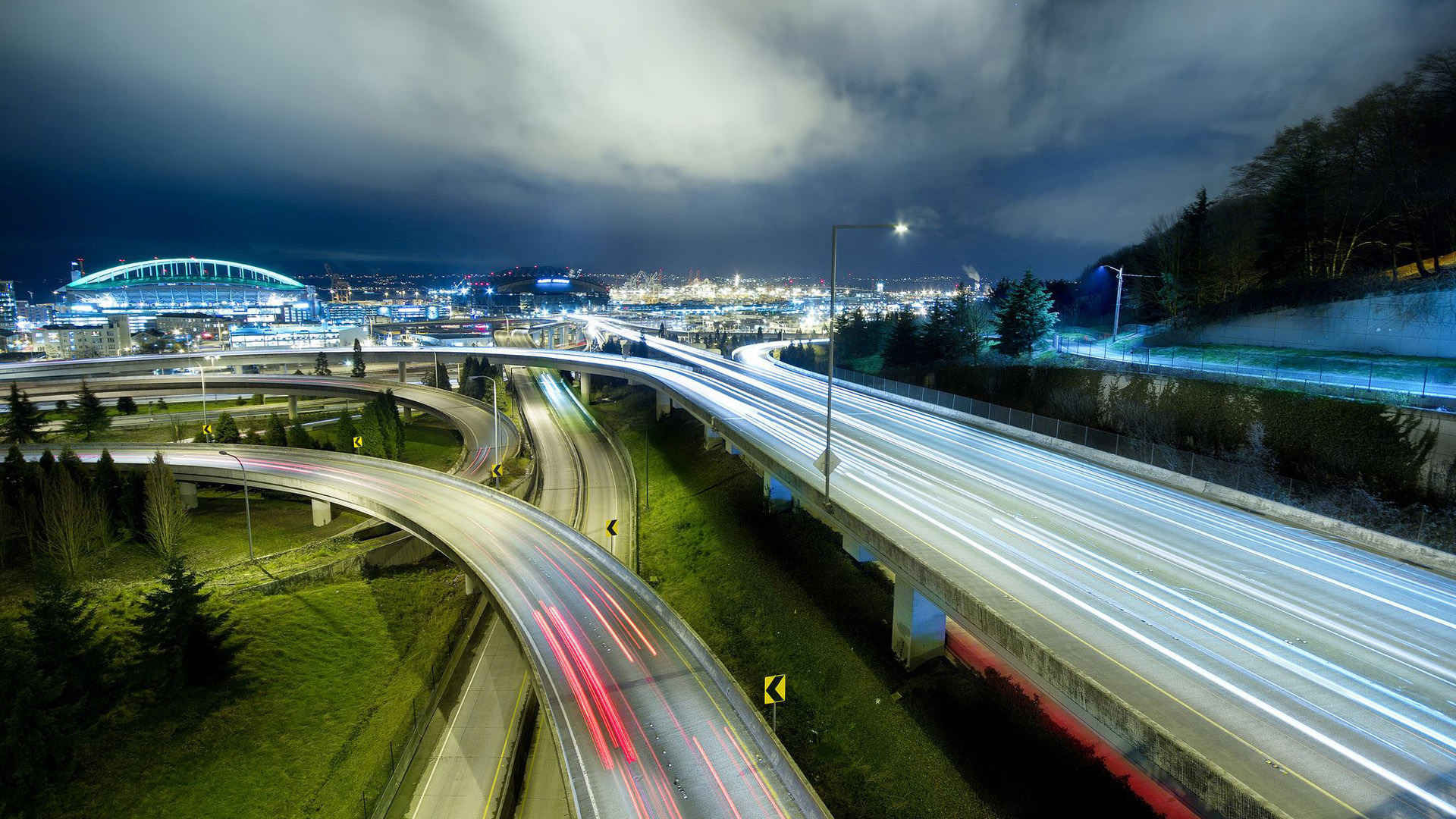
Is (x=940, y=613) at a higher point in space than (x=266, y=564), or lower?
higher

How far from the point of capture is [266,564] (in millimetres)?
34781

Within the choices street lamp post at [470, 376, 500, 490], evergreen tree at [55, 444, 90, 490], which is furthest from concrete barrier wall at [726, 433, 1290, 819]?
evergreen tree at [55, 444, 90, 490]

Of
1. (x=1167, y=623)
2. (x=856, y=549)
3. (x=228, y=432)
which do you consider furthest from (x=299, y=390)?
(x=1167, y=623)

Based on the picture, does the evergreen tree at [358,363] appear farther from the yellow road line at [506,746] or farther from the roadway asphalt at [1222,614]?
the roadway asphalt at [1222,614]

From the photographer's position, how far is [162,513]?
35188 mm

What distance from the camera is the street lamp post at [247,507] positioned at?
114ft

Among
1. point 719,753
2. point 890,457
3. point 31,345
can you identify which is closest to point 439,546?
point 719,753

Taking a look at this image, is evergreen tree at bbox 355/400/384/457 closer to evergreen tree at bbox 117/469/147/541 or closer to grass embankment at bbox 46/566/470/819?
evergreen tree at bbox 117/469/147/541

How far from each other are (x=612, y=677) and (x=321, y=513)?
3284 centimetres

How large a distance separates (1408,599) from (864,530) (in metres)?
13.1

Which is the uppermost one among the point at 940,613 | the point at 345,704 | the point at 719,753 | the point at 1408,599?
the point at 1408,599

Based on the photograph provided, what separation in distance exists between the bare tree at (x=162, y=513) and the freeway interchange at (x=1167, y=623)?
73.5 ft

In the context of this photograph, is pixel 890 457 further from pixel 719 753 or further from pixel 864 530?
pixel 719 753

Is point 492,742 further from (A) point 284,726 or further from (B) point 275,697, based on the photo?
(B) point 275,697
